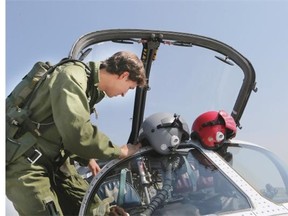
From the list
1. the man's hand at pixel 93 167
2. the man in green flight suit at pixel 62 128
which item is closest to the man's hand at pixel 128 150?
the man in green flight suit at pixel 62 128

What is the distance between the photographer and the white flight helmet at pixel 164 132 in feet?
11.8

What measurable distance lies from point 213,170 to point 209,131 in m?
0.39

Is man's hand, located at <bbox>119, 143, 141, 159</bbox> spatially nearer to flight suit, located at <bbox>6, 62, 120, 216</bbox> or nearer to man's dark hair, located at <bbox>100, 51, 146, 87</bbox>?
flight suit, located at <bbox>6, 62, 120, 216</bbox>

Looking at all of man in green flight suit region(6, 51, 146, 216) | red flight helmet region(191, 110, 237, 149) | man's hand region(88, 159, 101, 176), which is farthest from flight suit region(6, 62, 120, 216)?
red flight helmet region(191, 110, 237, 149)

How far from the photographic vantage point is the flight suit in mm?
2984

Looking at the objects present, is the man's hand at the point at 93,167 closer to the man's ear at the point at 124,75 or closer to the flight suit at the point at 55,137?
the flight suit at the point at 55,137

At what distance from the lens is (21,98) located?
10.9 feet

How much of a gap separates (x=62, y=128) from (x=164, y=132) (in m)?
1.01

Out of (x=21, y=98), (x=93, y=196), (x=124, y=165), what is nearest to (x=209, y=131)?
(x=124, y=165)

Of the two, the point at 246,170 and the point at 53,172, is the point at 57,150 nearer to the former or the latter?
the point at 53,172

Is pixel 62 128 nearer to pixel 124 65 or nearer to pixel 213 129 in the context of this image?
pixel 124 65

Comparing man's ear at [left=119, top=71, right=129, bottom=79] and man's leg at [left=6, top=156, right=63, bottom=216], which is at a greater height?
man's ear at [left=119, top=71, right=129, bottom=79]

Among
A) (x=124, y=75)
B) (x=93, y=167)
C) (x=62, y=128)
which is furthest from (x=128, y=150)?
(x=62, y=128)

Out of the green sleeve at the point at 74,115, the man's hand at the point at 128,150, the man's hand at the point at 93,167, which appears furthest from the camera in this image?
the man's hand at the point at 93,167
